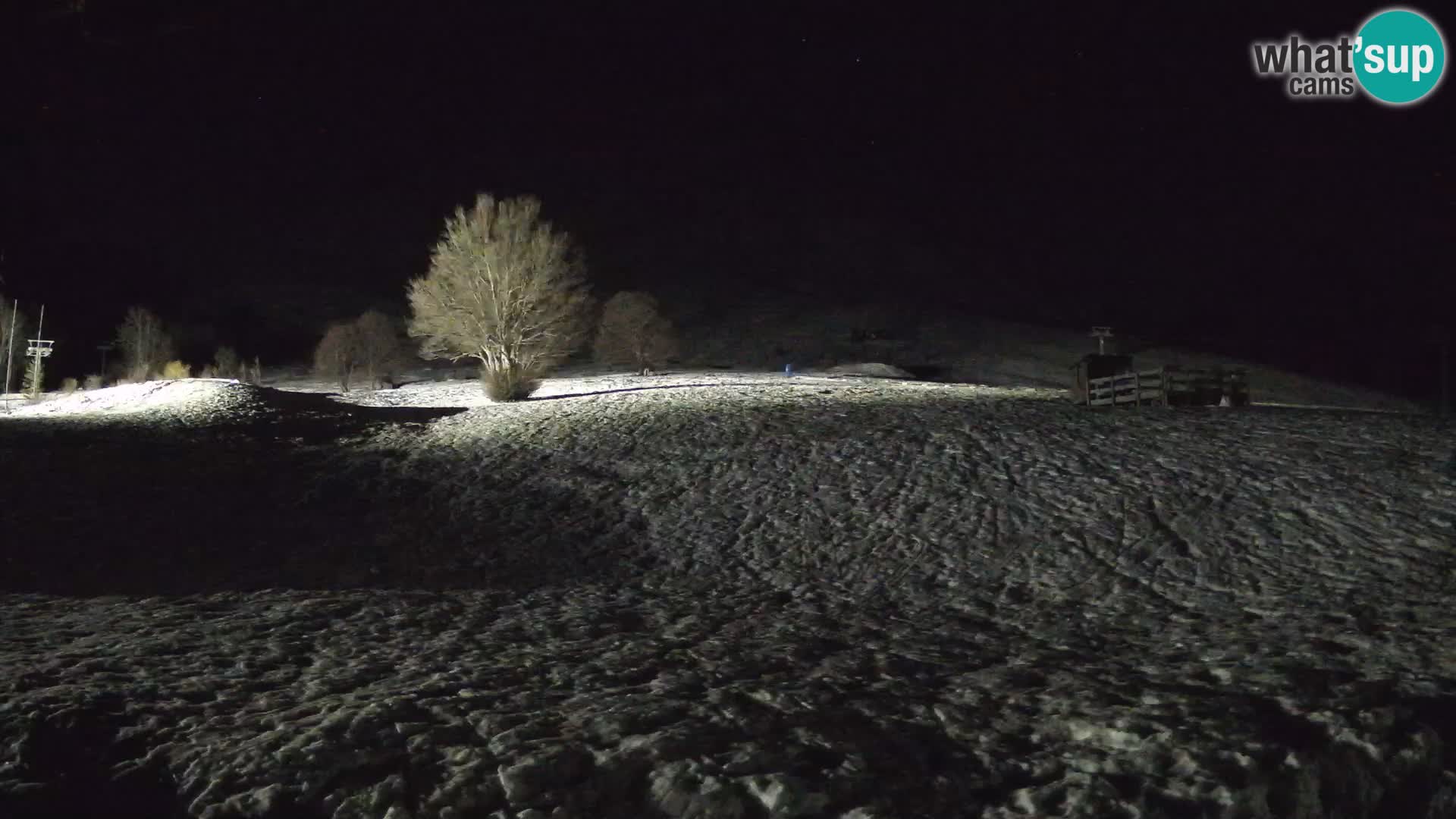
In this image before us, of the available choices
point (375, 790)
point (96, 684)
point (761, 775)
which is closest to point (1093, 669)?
point (761, 775)

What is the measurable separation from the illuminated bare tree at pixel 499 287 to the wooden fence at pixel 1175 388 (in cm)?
2664

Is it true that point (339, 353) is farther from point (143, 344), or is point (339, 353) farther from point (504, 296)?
point (504, 296)

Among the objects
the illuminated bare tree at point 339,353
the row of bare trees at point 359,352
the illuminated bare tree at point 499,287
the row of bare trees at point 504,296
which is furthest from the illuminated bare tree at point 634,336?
the illuminated bare tree at point 499,287

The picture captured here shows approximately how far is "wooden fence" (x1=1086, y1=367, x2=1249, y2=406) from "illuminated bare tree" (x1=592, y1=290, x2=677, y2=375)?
46.6 m

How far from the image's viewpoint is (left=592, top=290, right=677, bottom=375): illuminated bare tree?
70.4 m

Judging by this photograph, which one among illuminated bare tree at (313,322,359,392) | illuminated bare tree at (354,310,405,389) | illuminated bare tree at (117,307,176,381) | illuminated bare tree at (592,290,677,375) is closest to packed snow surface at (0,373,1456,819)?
illuminated bare tree at (592,290,677,375)

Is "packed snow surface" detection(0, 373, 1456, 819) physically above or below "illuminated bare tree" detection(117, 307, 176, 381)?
below

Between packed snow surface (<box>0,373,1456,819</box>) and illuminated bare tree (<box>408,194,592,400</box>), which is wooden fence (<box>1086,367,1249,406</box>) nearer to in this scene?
packed snow surface (<box>0,373,1456,819</box>)

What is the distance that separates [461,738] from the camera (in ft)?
18.5

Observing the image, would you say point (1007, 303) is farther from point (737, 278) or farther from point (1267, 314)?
point (737, 278)

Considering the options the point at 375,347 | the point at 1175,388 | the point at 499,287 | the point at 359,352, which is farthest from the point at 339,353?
the point at 1175,388

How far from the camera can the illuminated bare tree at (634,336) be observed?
70375 mm

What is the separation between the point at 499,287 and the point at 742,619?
3607cm

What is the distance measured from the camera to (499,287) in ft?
141
